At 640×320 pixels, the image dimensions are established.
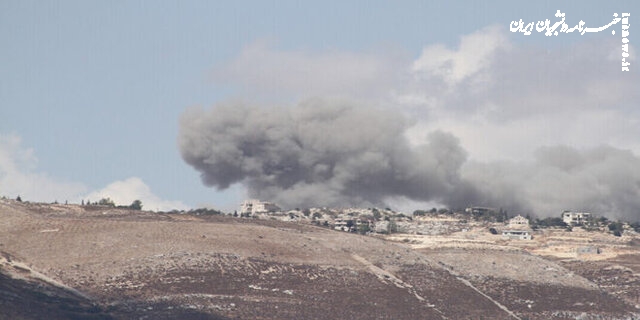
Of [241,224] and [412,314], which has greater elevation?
[241,224]

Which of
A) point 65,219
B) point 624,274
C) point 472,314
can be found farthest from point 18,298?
point 624,274

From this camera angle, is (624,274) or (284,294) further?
(624,274)

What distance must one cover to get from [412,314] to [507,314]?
16.4 m

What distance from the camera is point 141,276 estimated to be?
12938cm

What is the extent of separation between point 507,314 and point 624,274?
129ft

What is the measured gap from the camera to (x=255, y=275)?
13550cm

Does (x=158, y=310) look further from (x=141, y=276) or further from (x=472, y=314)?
(x=472, y=314)

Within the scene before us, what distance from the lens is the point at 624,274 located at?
570ft

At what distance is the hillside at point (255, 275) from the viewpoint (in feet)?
398

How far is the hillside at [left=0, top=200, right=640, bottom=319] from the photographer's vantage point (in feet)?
398

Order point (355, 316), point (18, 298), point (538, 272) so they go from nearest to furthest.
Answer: point (18, 298) → point (355, 316) → point (538, 272)

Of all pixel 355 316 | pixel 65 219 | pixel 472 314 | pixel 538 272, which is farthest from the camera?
pixel 538 272

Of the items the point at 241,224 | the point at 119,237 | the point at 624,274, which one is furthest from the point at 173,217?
the point at 624,274

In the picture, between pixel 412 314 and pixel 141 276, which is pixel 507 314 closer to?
pixel 412 314
